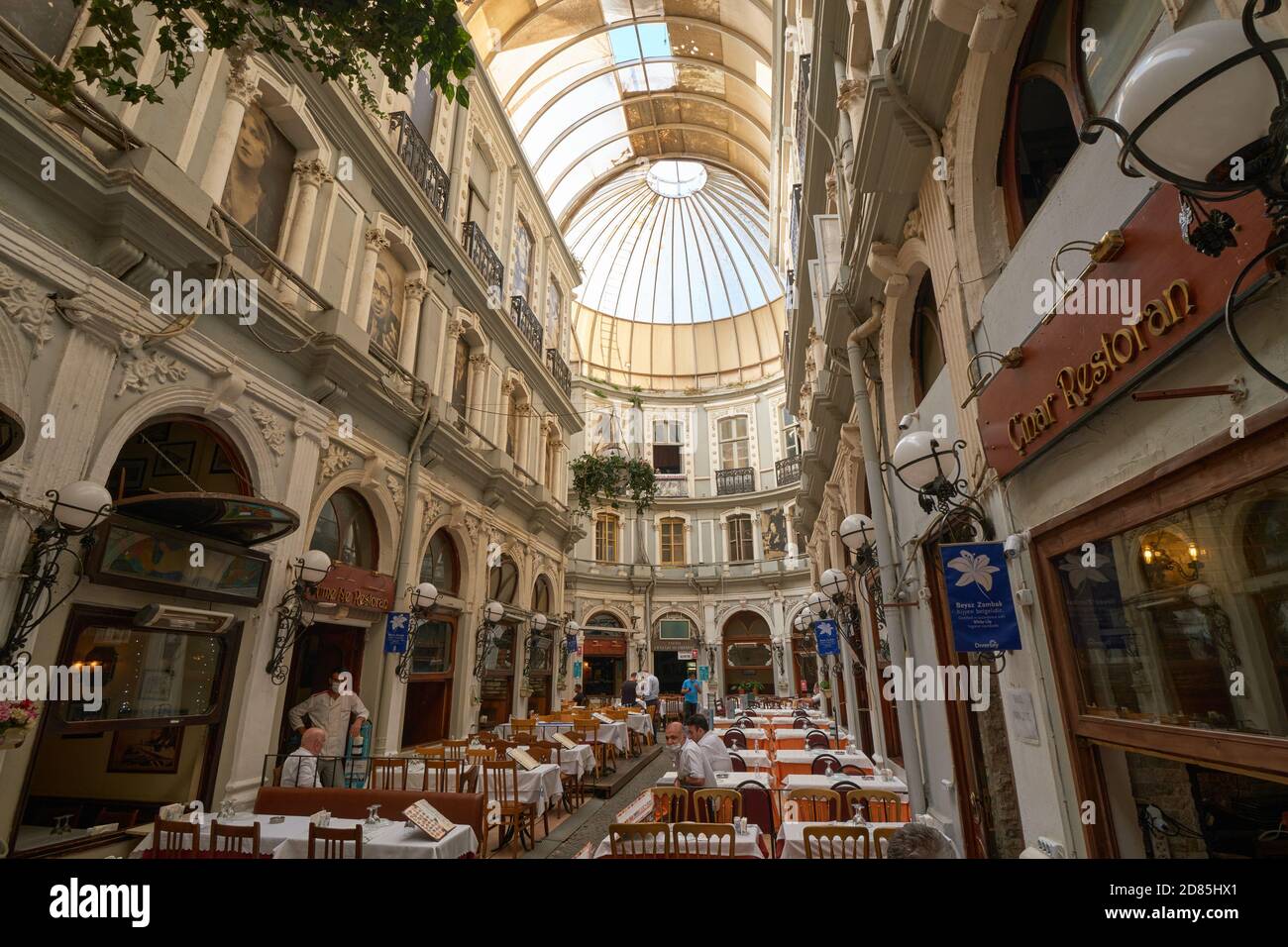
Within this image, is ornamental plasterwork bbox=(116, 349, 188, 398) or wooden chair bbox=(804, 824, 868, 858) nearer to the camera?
wooden chair bbox=(804, 824, 868, 858)

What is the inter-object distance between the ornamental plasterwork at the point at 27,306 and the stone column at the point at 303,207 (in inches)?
150

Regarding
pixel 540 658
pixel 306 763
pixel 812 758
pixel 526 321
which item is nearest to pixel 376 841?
pixel 306 763

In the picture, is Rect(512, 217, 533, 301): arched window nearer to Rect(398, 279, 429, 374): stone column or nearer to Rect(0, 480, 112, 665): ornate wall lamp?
Rect(398, 279, 429, 374): stone column

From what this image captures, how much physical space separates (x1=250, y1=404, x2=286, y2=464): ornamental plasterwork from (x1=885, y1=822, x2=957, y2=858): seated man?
792cm

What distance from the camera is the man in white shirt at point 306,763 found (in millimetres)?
6469

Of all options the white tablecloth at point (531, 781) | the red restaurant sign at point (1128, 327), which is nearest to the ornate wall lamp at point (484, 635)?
the white tablecloth at point (531, 781)

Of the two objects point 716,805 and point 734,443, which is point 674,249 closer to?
point 734,443

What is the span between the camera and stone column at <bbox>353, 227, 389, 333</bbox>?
10.2 m

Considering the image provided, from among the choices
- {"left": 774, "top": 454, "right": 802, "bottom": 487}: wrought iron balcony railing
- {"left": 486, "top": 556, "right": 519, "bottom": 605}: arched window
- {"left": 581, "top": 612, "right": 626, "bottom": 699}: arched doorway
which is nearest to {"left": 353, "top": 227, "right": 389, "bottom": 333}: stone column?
{"left": 486, "top": 556, "right": 519, "bottom": 605}: arched window

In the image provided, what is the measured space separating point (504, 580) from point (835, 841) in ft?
39.1

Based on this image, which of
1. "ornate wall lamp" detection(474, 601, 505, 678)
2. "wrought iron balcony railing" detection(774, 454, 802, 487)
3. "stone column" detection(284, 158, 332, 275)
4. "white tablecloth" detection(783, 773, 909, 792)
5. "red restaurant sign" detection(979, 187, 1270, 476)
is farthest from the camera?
"wrought iron balcony railing" detection(774, 454, 802, 487)

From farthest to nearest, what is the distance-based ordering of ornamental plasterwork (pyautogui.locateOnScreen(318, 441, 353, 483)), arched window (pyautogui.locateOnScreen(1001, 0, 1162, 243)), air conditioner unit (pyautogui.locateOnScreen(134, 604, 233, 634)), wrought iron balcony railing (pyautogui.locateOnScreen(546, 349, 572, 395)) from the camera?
wrought iron balcony railing (pyautogui.locateOnScreen(546, 349, 572, 395)), ornamental plasterwork (pyautogui.locateOnScreen(318, 441, 353, 483)), air conditioner unit (pyautogui.locateOnScreen(134, 604, 233, 634)), arched window (pyautogui.locateOnScreen(1001, 0, 1162, 243))

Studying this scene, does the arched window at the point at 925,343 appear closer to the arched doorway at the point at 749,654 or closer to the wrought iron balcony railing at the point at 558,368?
the wrought iron balcony railing at the point at 558,368

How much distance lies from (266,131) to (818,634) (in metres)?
13.2
